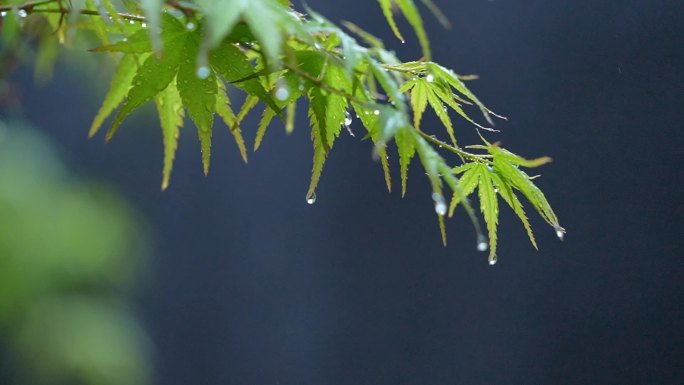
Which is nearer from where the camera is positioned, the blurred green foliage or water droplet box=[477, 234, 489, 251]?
water droplet box=[477, 234, 489, 251]

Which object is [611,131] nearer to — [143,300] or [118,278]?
[118,278]

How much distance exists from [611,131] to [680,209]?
288 millimetres

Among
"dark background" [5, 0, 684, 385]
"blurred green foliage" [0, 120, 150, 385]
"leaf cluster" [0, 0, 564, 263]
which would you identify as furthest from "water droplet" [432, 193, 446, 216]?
"dark background" [5, 0, 684, 385]

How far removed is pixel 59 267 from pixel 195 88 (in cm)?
116

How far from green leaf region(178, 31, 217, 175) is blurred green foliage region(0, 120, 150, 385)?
3.34 ft

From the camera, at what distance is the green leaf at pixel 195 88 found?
22.1 inches

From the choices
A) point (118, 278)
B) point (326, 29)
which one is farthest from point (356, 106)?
point (118, 278)

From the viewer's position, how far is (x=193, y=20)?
553 mm

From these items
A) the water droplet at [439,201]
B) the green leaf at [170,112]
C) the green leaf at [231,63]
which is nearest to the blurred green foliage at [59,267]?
the green leaf at [170,112]

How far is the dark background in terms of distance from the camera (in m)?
2.11

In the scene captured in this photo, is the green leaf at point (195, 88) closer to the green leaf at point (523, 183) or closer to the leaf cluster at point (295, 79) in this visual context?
the leaf cluster at point (295, 79)

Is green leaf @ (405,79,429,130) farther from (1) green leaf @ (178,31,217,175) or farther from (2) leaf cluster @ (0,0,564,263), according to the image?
(1) green leaf @ (178,31,217,175)

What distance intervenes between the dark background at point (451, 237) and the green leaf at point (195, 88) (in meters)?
1.36

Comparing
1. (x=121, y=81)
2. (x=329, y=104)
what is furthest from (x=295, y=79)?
(x=121, y=81)
